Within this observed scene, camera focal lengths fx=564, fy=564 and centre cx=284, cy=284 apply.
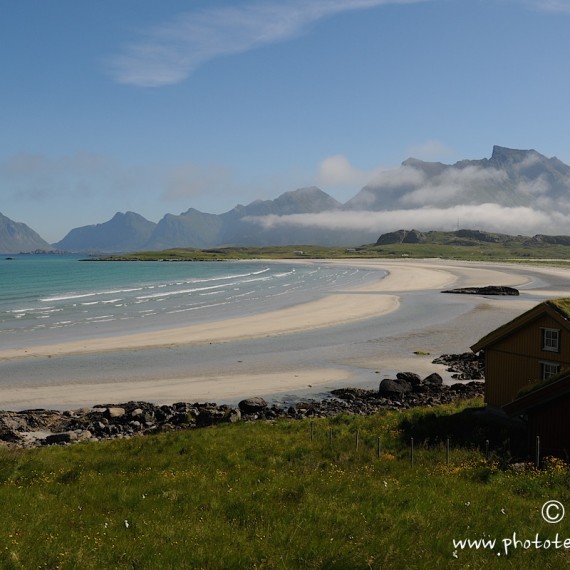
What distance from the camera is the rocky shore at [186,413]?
2783 centimetres

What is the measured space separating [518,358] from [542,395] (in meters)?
8.24

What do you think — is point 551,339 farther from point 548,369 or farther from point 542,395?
point 542,395

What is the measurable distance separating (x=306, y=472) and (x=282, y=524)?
600cm

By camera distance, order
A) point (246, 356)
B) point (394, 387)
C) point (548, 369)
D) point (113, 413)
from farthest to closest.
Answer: point (246, 356), point (394, 387), point (113, 413), point (548, 369)

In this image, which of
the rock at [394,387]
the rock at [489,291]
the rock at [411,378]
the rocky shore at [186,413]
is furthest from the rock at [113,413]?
the rock at [489,291]

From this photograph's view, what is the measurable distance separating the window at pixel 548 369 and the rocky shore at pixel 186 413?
7815mm

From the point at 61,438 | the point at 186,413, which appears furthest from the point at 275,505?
the point at 186,413

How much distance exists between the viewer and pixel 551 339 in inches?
1061

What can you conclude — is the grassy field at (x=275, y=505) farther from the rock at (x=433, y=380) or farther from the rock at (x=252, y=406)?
the rock at (x=433, y=380)

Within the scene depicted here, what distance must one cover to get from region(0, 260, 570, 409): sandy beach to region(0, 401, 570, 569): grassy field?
14397mm

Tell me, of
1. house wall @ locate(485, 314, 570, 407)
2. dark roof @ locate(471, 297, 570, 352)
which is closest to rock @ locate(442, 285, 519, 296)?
house wall @ locate(485, 314, 570, 407)

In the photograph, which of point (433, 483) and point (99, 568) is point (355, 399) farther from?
point (99, 568)

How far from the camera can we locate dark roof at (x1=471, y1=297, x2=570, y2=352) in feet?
86.2

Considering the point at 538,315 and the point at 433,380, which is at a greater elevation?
the point at 538,315
